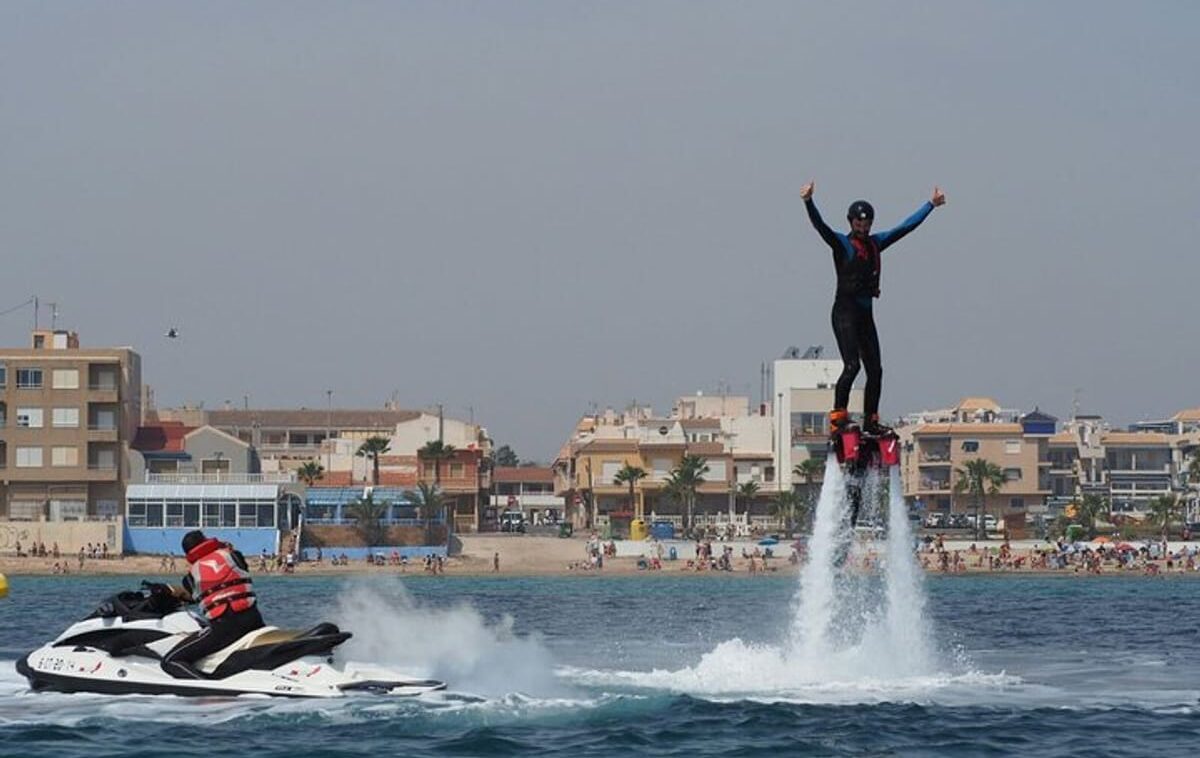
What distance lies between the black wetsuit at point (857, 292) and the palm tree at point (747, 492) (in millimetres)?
131314

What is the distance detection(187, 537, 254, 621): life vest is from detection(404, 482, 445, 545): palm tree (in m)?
109

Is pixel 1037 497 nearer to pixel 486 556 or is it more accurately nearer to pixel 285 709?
pixel 486 556

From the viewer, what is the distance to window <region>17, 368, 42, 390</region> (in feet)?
442

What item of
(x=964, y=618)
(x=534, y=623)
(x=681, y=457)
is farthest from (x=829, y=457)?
(x=681, y=457)

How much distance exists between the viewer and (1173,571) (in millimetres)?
138625

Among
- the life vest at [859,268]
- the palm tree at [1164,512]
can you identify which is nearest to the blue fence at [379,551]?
the palm tree at [1164,512]

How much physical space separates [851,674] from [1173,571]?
10944 centimetres

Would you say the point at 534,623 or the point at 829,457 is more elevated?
the point at 829,457

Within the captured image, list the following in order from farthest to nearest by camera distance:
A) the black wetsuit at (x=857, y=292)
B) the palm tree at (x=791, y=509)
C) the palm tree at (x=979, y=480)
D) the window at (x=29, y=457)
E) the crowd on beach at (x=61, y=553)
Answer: the palm tree at (x=979, y=480) < the palm tree at (x=791, y=509) < the window at (x=29, y=457) < the crowd on beach at (x=61, y=553) < the black wetsuit at (x=857, y=292)

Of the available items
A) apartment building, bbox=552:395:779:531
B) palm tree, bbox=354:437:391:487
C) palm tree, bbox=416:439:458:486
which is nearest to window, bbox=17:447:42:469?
palm tree, bbox=354:437:391:487

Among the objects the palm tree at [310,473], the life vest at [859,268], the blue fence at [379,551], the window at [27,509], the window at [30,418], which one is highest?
the window at [30,418]

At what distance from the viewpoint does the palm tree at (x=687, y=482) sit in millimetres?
156750

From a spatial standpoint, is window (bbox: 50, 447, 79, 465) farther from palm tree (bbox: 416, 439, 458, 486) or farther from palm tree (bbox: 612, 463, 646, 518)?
palm tree (bbox: 612, 463, 646, 518)

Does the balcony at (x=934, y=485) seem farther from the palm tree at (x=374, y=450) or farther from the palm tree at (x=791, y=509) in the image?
the palm tree at (x=374, y=450)
